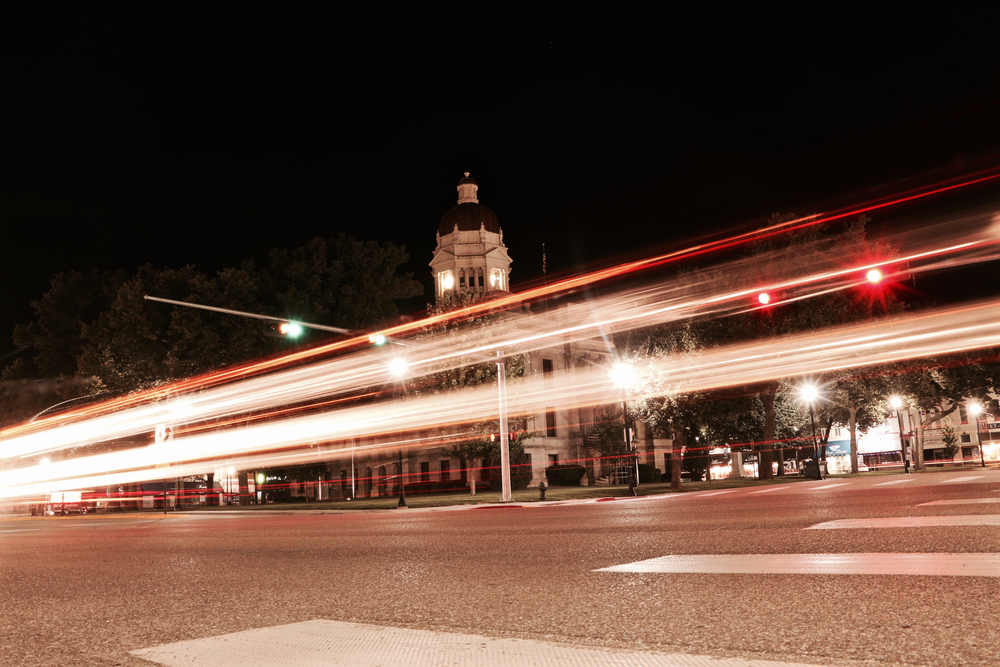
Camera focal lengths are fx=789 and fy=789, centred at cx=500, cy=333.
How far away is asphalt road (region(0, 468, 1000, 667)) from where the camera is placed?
3.39 meters

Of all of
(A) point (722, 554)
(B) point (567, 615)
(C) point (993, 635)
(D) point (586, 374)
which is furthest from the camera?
(D) point (586, 374)

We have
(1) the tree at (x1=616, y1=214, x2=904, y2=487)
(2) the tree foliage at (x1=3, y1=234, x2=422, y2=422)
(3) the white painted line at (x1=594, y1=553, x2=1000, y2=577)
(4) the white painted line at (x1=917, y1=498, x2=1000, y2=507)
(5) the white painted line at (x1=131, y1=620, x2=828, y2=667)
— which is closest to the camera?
(5) the white painted line at (x1=131, y1=620, x2=828, y2=667)

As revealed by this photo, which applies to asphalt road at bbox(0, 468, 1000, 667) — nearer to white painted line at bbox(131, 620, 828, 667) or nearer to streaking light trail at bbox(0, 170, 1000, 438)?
white painted line at bbox(131, 620, 828, 667)

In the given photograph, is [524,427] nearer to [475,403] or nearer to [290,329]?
[475,403]

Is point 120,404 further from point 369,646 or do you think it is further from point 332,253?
point 369,646

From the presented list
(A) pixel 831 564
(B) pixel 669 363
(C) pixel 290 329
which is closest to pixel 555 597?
(A) pixel 831 564

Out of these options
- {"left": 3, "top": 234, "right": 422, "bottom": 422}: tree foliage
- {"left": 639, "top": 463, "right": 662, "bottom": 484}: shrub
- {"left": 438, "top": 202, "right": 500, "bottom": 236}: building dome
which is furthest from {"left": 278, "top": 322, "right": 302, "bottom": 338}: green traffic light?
{"left": 438, "top": 202, "right": 500, "bottom": 236}: building dome

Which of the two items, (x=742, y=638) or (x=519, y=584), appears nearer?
(x=742, y=638)

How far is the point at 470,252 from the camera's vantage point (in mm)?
84625

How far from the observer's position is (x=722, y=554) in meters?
6.55

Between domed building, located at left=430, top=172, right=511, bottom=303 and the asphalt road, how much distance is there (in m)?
75.0

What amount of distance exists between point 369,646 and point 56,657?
1.52 m

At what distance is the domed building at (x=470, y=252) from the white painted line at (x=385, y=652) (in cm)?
7895

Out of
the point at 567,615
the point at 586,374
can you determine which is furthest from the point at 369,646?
the point at 586,374
